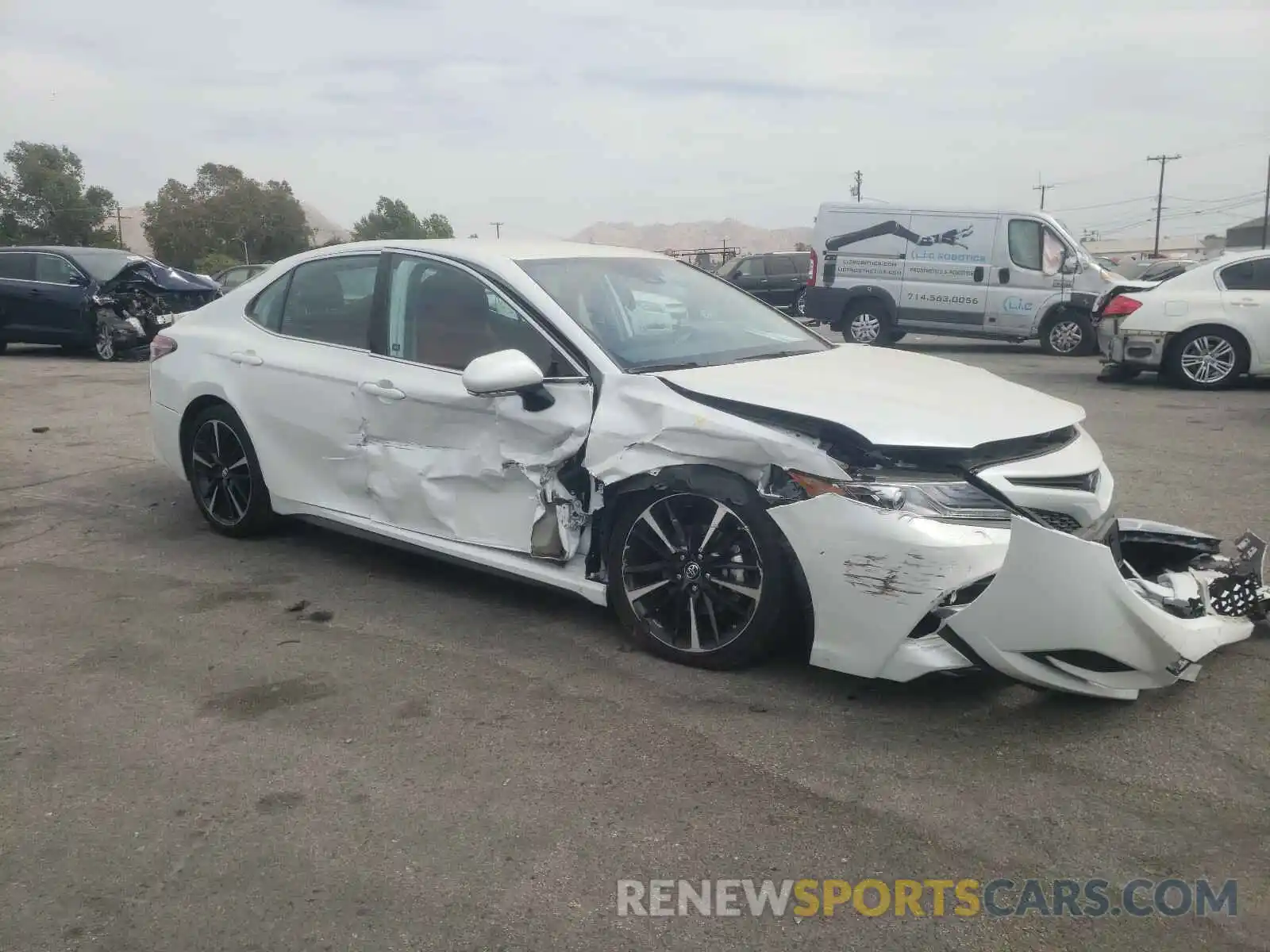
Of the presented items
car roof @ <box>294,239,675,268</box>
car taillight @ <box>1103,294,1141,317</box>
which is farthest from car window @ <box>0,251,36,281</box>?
car taillight @ <box>1103,294,1141,317</box>

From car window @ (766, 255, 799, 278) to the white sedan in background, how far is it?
12.5 metres

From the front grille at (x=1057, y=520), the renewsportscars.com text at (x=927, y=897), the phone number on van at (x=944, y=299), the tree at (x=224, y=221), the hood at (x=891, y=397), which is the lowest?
the renewsportscars.com text at (x=927, y=897)

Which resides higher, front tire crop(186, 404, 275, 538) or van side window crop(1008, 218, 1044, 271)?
van side window crop(1008, 218, 1044, 271)

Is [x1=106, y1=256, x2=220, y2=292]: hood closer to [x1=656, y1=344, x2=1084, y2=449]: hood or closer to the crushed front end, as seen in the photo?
[x1=656, y1=344, x2=1084, y2=449]: hood

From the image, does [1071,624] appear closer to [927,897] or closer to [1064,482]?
[1064,482]

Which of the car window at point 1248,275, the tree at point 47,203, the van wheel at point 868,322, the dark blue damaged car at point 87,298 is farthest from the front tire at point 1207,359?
the tree at point 47,203

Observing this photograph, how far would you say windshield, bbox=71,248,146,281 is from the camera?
15430 millimetres

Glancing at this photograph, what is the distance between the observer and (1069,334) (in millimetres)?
15516

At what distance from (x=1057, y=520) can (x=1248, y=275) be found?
9.38 metres

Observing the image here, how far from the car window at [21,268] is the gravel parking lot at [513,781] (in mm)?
12647

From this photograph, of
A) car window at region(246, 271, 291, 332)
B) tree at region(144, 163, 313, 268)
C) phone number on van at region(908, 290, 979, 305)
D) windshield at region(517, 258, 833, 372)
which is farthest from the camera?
tree at region(144, 163, 313, 268)

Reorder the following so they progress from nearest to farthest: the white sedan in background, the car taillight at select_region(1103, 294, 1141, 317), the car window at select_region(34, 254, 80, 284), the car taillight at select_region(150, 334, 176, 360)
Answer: the car taillight at select_region(150, 334, 176, 360) < the white sedan in background < the car taillight at select_region(1103, 294, 1141, 317) < the car window at select_region(34, 254, 80, 284)

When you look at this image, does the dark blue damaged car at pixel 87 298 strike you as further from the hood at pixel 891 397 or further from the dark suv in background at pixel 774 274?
the hood at pixel 891 397

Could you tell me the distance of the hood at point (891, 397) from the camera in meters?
3.37
